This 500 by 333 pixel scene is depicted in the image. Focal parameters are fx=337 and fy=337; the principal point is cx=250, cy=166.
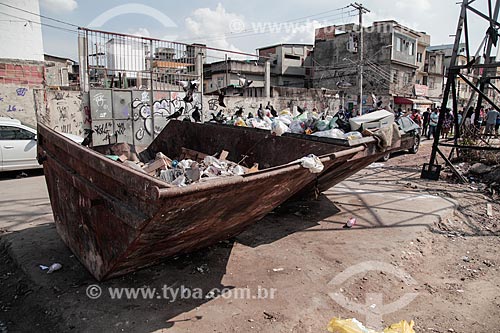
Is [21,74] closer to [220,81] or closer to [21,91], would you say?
[21,91]

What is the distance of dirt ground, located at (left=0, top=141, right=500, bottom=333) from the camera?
242cm

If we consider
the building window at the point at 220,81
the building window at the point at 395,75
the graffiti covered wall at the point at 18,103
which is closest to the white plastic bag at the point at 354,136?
the graffiti covered wall at the point at 18,103

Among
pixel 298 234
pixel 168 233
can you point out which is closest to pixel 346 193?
pixel 298 234

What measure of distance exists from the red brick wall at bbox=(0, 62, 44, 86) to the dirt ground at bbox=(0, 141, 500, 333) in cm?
642

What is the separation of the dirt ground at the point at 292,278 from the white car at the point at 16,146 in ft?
13.1

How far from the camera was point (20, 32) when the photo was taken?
47.4ft

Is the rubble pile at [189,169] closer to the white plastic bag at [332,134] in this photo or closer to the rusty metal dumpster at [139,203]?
the rusty metal dumpster at [139,203]

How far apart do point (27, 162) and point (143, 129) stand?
11.2 ft

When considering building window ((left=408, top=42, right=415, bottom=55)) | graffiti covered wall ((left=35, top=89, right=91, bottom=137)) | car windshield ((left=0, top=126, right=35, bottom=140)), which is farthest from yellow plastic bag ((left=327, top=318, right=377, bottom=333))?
building window ((left=408, top=42, right=415, bottom=55))

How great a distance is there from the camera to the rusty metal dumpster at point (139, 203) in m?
1.94

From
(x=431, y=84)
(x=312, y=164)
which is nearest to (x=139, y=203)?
(x=312, y=164)

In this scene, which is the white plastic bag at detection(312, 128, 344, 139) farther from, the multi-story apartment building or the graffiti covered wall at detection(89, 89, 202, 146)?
the multi-story apartment building

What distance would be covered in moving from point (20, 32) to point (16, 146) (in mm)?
9531

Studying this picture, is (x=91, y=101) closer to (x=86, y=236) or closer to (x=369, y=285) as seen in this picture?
(x=86, y=236)
